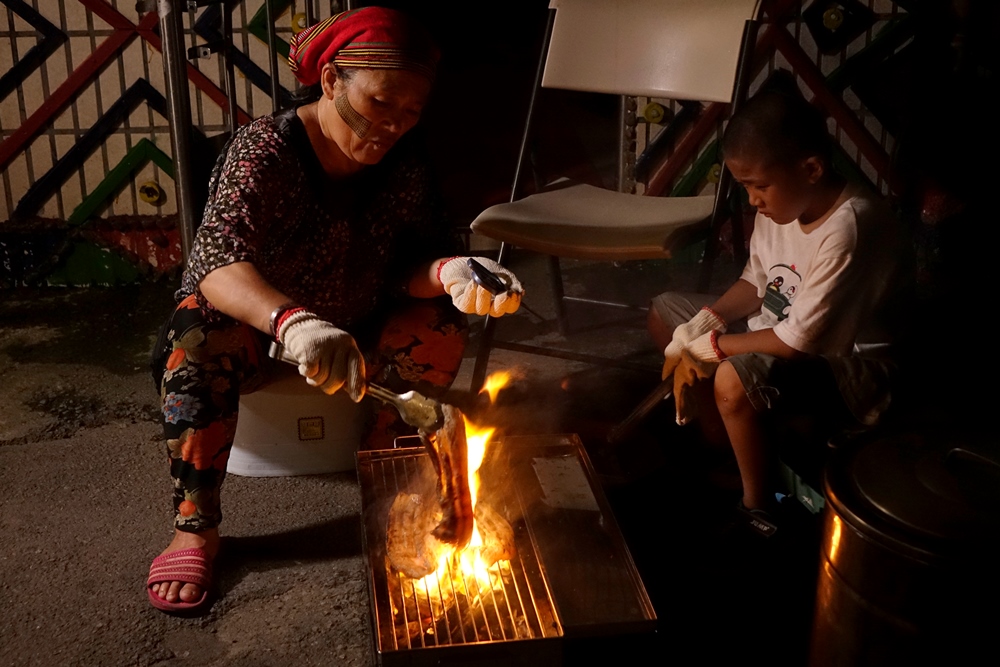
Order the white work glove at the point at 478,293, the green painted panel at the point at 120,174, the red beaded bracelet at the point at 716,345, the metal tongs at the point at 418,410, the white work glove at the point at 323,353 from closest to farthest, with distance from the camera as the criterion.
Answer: the white work glove at the point at 323,353
the metal tongs at the point at 418,410
the white work glove at the point at 478,293
the red beaded bracelet at the point at 716,345
the green painted panel at the point at 120,174

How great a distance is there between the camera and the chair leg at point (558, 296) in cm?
362

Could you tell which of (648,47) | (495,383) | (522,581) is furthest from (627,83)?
(522,581)

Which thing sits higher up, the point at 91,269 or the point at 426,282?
the point at 426,282

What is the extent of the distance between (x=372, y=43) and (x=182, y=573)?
1.28m

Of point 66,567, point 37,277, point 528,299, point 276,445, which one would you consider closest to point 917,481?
point 276,445

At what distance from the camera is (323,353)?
1.83 meters

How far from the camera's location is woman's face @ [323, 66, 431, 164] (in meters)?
2.09

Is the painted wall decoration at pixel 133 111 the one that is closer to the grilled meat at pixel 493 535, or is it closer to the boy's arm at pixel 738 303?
the boy's arm at pixel 738 303

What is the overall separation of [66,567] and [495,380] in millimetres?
1531

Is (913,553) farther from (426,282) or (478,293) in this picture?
(426,282)

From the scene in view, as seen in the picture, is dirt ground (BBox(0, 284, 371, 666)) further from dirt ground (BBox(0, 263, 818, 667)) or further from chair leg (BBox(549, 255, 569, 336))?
chair leg (BBox(549, 255, 569, 336))

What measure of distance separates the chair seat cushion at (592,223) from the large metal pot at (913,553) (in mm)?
1097

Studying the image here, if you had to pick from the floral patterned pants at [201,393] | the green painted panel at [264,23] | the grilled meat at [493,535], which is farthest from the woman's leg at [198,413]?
the green painted panel at [264,23]

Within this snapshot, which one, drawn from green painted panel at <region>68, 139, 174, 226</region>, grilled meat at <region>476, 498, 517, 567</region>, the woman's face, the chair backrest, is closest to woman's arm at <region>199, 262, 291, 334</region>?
the woman's face
